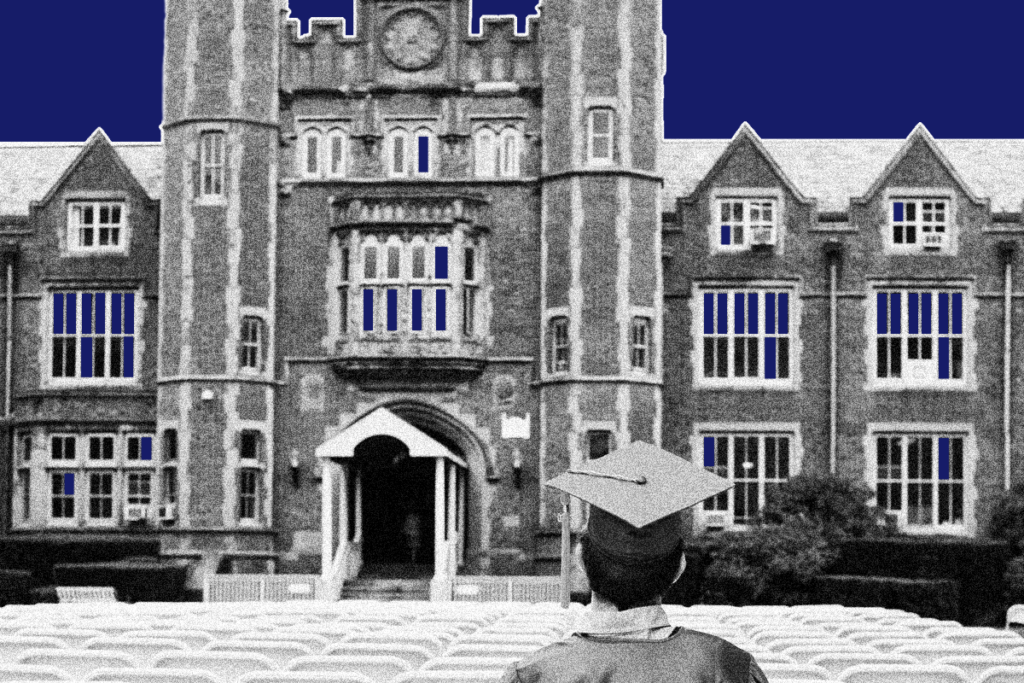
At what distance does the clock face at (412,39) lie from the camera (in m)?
35.1

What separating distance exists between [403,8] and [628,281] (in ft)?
23.2

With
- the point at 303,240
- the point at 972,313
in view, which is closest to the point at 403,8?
the point at 303,240

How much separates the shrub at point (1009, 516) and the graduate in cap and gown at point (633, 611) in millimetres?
29880

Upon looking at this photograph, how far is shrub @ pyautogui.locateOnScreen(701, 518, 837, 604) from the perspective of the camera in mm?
29641

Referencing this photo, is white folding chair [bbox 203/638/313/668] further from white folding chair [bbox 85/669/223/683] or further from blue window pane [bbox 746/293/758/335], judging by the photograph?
blue window pane [bbox 746/293/758/335]

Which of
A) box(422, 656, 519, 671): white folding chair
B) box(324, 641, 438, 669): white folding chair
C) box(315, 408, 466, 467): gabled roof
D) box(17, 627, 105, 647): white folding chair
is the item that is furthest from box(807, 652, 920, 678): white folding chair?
box(315, 408, 466, 467): gabled roof

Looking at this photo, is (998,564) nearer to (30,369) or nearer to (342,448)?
(342,448)

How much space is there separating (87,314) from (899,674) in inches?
1163

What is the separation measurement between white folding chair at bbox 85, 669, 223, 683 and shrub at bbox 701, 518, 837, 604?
22783 millimetres

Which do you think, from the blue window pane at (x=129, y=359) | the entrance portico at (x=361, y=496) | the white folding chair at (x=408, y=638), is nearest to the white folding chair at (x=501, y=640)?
the white folding chair at (x=408, y=638)

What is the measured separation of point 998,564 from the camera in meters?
29.8

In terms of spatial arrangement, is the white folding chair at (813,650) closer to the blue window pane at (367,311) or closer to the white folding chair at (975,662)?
the white folding chair at (975,662)

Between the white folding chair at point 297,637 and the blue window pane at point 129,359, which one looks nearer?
the white folding chair at point 297,637

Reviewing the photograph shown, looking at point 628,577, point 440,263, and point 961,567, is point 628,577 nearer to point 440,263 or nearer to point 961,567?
point 961,567
